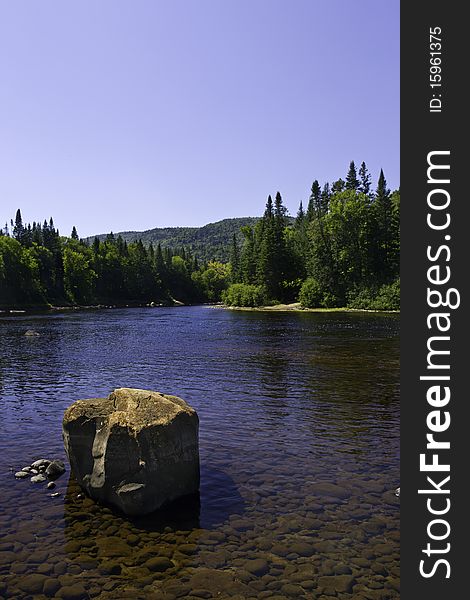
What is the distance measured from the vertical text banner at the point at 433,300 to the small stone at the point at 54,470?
33.3ft

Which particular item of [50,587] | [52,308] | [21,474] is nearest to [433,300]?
[50,587]

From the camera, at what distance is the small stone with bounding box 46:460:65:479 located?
15.0 m

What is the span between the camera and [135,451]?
12602mm

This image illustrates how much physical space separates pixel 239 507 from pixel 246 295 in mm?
115086

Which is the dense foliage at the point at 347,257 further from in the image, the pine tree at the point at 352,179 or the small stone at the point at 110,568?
the small stone at the point at 110,568

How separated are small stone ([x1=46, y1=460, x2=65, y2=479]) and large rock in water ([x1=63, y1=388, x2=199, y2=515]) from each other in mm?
1319

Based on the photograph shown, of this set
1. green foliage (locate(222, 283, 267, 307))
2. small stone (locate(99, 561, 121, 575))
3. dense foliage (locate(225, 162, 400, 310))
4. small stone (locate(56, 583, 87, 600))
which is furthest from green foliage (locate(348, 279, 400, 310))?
small stone (locate(56, 583, 87, 600))

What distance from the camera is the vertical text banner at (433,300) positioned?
890cm

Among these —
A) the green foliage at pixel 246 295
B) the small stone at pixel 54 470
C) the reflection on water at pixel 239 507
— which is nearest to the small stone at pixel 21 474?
the reflection on water at pixel 239 507

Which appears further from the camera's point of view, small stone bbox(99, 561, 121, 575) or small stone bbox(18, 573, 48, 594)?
small stone bbox(99, 561, 121, 575)

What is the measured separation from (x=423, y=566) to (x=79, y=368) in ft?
97.5

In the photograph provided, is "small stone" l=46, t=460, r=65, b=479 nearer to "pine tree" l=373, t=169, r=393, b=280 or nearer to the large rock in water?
the large rock in water

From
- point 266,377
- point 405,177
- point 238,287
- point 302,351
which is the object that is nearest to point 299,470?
point 405,177

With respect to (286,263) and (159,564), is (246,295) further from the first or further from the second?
(159,564)
